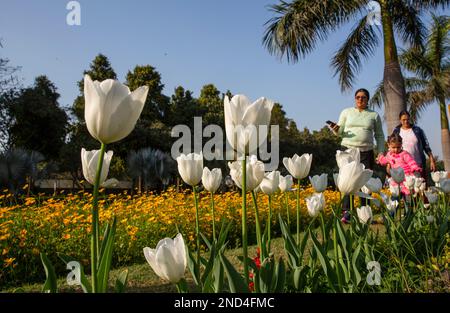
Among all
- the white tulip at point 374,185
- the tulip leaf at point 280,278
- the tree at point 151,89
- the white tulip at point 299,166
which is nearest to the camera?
the tulip leaf at point 280,278

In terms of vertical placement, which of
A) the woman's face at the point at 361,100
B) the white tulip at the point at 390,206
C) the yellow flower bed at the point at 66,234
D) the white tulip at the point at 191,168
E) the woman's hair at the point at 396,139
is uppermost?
the woman's face at the point at 361,100

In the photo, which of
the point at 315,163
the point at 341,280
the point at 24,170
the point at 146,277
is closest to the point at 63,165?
the point at 24,170

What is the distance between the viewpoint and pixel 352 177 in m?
1.69

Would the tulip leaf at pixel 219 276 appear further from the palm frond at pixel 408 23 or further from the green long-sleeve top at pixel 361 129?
the palm frond at pixel 408 23

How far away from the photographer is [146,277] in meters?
3.48

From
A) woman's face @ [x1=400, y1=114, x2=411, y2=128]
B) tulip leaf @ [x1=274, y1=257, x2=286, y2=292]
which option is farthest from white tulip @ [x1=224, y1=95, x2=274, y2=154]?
woman's face @ [x1=400, y1=114, x2=411, y2=128]

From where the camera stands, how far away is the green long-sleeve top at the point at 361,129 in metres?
4.66

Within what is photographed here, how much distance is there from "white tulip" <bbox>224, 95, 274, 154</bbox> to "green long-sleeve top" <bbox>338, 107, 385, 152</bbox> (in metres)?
3.59

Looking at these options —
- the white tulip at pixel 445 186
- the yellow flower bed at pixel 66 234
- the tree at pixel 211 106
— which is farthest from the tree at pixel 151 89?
the white tulip at pixel 445 186

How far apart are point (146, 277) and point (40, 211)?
7.38 feet

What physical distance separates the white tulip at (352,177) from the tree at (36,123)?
17.4 meters

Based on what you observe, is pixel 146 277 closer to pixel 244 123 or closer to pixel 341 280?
pixel 341 280

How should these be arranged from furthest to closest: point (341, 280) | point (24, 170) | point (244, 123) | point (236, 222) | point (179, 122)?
point (179, 122), point (24, 170), point (236, 222), point (341, 280), point (244, 123)

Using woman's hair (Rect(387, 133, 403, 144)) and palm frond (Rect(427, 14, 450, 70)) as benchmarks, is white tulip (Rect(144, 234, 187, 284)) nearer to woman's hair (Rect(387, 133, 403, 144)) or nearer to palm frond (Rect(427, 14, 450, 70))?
woman's hair (Rect(387, 133, 403, 144))
